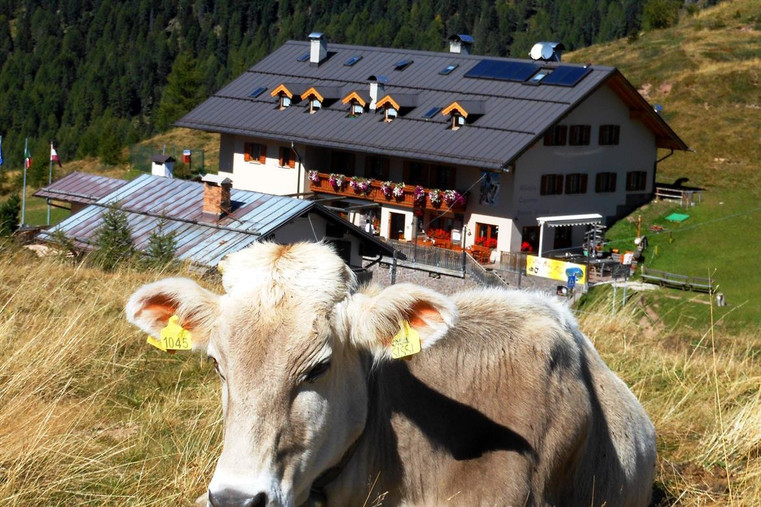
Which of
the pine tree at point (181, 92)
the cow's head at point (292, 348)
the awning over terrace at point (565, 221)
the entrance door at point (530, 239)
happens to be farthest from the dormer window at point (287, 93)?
the pine tree at point (181, 92)

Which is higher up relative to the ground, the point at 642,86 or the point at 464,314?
the point at 642,86

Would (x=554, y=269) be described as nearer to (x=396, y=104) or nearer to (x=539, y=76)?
(x=539, y=76)

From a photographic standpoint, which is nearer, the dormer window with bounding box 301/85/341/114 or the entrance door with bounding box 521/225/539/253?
the entrance door with bounding box 521/225/539/253

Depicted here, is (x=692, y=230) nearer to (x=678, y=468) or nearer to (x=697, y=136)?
→ (x=697, y=136)

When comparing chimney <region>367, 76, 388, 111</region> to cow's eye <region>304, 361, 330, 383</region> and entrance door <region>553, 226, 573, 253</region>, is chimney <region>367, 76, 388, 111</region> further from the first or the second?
cow's eye <region>304, 361, 330, 383</region>

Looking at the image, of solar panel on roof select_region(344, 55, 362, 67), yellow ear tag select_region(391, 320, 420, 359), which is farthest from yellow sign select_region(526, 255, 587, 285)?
yellow ear tag select_region(391, 320, 420, 359)

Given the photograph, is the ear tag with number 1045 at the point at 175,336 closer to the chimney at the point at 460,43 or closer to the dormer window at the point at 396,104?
the dormer window at the point at 396,104

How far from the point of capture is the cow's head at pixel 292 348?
13.2 ft

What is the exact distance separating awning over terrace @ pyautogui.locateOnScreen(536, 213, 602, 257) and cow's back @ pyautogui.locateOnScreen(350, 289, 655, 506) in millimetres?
41576

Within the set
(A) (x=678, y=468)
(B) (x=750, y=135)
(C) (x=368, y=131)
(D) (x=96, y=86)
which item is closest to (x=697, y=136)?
(B) (x=750, y=135)

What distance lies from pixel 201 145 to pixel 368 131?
2724 centimetres

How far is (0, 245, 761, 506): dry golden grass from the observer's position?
5.41 m

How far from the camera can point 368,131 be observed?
52.8m

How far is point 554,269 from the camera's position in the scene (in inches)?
1720
